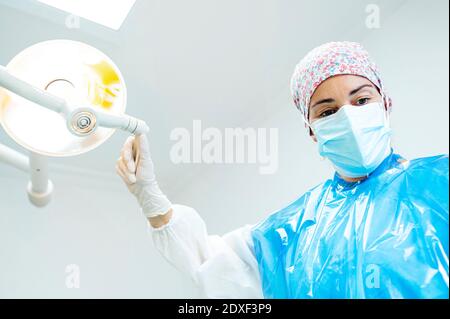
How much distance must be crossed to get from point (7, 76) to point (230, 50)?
4.49 feet

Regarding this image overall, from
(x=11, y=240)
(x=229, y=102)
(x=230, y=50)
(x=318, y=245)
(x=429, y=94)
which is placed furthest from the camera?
(x=11, y=240)

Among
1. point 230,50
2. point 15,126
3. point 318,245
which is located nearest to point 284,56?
point 230,50

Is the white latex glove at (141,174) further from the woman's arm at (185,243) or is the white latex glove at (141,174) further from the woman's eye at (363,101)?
the woman's eye at (363,101)

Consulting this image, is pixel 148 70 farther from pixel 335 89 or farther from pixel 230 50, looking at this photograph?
pixel 335 89

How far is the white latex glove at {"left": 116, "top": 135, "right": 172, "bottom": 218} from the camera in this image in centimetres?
97

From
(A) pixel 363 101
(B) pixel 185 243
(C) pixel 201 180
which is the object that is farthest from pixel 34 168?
(C) pixel 201 180

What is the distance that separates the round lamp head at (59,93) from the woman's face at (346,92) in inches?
19.2

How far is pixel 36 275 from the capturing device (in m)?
2.51

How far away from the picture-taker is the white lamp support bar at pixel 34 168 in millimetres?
826

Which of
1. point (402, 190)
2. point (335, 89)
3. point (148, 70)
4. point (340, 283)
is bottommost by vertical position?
point (340, 283)

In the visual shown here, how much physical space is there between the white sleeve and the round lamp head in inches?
13.1

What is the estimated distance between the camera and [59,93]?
789mm

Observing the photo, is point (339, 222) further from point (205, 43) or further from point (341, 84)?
point (205, 43)

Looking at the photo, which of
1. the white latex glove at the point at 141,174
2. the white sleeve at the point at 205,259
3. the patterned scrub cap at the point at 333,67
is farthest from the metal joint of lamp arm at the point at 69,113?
the patterned scrub cap at the point at 333,67
